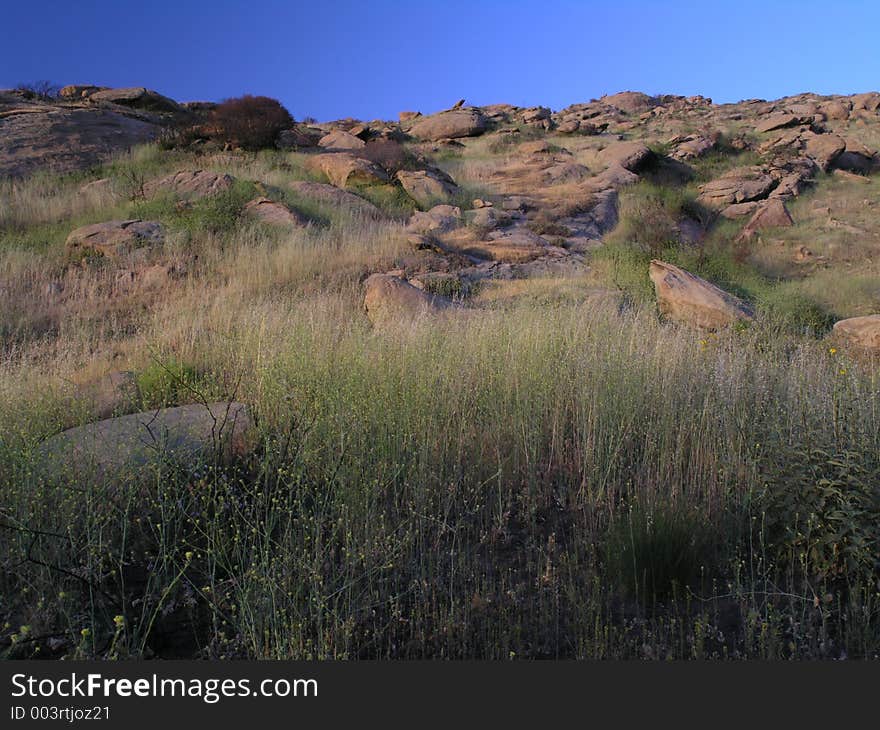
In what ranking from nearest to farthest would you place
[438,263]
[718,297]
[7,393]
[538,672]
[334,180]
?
[538,672], [7,393], [718,297], [438,263], [334,180]

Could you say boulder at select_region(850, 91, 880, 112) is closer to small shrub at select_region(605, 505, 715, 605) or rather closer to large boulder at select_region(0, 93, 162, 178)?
large boulder at select_region(0, 93, 162, 178)

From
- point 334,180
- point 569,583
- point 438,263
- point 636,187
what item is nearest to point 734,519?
point 569,583

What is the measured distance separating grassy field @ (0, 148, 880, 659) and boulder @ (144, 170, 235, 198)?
813 cm

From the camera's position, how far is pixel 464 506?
403 centimetres

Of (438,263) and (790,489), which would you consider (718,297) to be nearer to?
(438,263)

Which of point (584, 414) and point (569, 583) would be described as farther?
point (584, 414)

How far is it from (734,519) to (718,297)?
6.57 m

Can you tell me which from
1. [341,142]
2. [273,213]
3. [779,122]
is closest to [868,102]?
[779,122]

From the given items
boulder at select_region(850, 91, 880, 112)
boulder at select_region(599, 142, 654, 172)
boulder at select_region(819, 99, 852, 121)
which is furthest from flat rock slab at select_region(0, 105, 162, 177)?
boulder at select_region(850, 91, 880, 112)

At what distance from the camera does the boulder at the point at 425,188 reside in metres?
16.8

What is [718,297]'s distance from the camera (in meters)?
9.51

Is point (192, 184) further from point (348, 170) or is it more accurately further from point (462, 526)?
point (462, 526)

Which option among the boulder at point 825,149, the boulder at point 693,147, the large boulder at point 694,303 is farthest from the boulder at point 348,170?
the boulder at point 825,149

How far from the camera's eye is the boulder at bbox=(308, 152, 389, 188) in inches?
676
